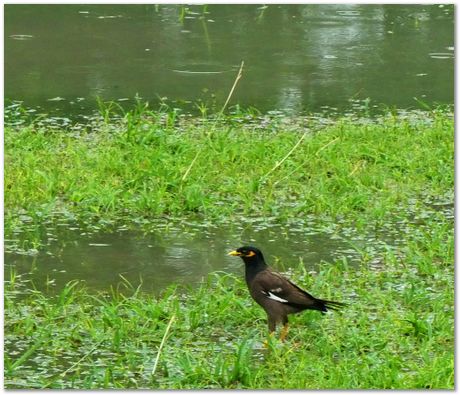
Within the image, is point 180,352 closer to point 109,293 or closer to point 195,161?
point 109,293

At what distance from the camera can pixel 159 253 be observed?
6.77 meters

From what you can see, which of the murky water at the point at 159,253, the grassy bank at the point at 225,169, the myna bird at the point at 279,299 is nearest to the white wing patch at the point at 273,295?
the myna bird at the point at 279,299

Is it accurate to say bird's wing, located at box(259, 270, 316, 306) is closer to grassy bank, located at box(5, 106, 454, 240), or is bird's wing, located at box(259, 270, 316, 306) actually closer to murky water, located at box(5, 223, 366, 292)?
murky water, located at box(5, 223, 366, 292)

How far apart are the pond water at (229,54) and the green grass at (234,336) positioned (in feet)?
9.68

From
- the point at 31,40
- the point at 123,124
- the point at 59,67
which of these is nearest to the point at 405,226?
the point at 123,124

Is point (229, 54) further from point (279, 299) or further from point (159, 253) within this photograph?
point (279, 299)

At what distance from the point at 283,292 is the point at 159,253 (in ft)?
3.92

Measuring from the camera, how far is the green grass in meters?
5.27

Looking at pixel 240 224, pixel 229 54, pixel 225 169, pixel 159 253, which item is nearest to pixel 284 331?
pixel 159 253

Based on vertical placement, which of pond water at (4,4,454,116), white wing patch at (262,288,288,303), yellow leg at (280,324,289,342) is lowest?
yellow leg at (280,324,289,342)

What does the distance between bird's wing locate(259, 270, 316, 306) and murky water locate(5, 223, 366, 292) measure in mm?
676

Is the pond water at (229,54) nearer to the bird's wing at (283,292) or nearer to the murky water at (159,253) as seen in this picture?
the murky water at (159,253)

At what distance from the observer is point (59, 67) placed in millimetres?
9875

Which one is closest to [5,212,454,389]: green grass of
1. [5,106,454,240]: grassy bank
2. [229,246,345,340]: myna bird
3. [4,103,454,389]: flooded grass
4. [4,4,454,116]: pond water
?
[4,103,454,389]: flooded grass
